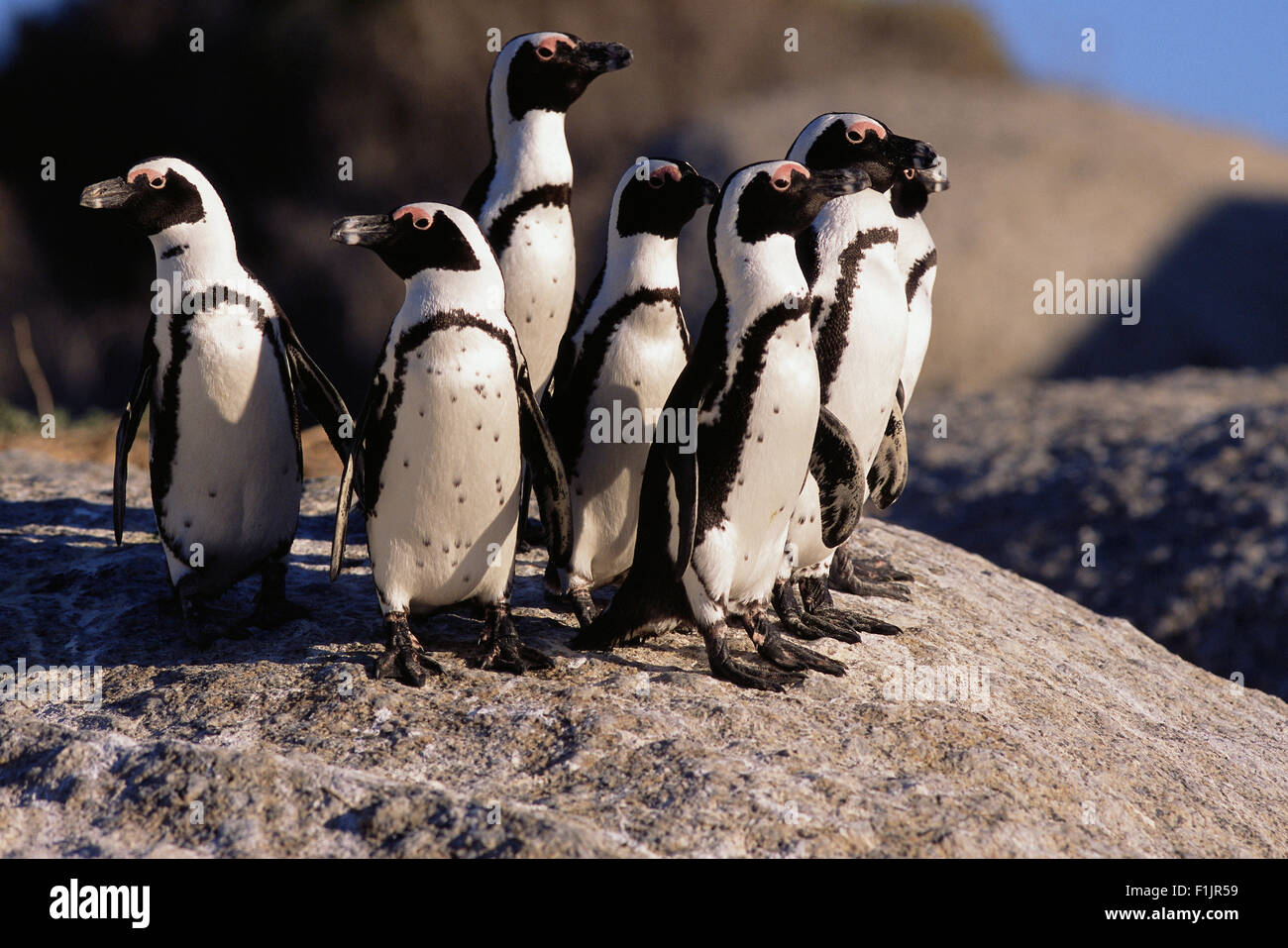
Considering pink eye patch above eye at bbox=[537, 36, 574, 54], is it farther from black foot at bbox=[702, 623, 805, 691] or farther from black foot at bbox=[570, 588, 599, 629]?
black foot at bbox=[702, 623, 805, 691]

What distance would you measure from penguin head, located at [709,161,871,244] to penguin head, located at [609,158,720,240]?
16 cm

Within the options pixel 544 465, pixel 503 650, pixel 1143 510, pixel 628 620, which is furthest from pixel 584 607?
pixel 1143 510

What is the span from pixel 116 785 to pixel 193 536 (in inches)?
40.5

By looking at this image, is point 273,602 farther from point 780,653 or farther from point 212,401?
point 780,653

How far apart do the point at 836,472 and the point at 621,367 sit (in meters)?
0.68

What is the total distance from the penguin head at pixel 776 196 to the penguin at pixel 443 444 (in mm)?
646

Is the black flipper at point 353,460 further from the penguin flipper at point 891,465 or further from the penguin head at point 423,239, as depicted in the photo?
the penguin flipper at point 891,465

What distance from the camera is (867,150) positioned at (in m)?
3.82

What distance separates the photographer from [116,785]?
2951 mm

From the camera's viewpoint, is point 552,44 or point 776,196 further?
point 552,44

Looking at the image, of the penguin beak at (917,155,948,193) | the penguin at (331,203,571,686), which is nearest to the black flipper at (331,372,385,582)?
the penguin at (331,203,571,686)

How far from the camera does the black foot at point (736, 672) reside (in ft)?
11.2

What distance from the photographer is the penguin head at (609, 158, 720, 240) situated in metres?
3.58

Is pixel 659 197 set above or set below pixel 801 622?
above
